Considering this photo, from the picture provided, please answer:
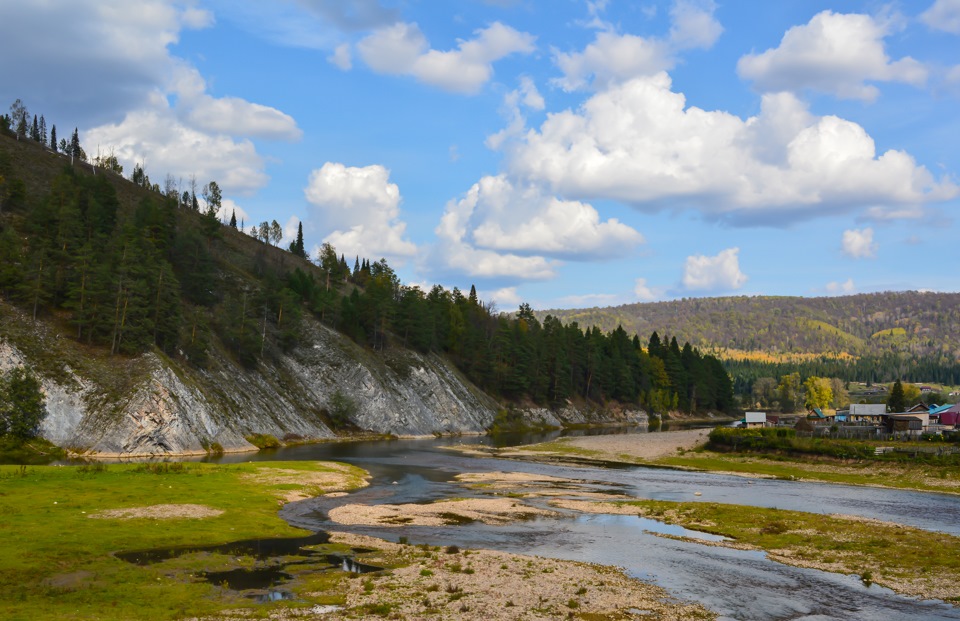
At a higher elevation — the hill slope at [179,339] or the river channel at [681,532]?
the hill slope at [179,339]

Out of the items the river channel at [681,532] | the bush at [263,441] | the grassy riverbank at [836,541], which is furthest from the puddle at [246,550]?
the bush at [263,441]

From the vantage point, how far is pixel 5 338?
90000 millimetres

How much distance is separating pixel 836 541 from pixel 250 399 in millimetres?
98905

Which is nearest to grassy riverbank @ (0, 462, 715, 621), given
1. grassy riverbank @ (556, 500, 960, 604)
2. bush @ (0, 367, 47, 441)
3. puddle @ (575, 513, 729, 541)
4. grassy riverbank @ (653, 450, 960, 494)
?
grassy riverbank @ (556, 500, 960, 604)

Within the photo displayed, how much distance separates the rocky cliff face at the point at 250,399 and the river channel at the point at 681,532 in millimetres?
11711

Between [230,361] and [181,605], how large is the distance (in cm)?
10384

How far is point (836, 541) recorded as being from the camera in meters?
47.6

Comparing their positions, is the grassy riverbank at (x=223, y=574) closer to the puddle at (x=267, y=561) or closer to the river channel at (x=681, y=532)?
the puddle at (x=267, y=561)

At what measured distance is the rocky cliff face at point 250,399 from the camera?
88.4 meters

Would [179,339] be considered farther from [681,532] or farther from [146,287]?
[681,532]

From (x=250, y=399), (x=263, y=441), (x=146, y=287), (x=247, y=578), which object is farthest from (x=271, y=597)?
(x=250, y=399)

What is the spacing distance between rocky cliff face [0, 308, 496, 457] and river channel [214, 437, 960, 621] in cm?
1171

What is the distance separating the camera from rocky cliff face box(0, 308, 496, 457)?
88.4 m

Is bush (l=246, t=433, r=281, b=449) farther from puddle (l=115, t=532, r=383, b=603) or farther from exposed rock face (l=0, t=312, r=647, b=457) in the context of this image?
puddle (l=115, t=532, r=383, b=603)
